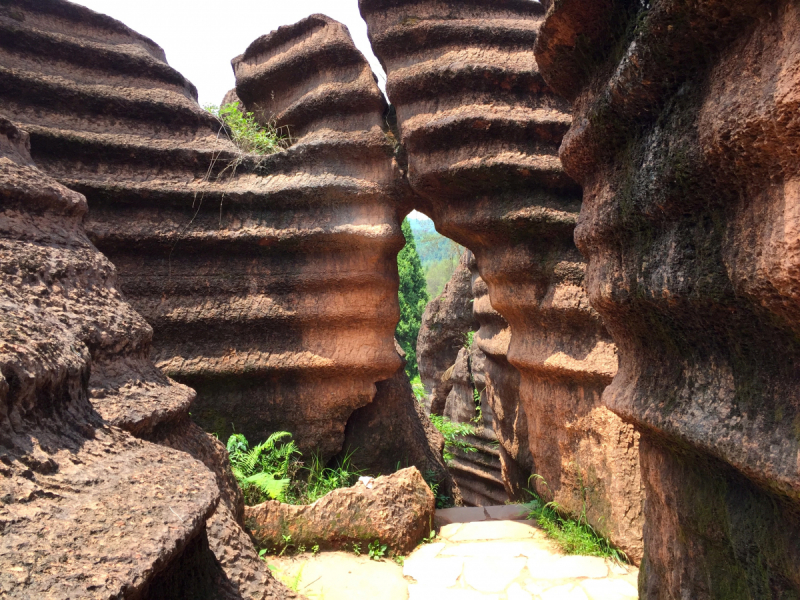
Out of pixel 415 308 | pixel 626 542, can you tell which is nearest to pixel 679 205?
pixel 626 542

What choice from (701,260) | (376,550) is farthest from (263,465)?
(701,260)

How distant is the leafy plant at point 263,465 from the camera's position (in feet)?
12.4

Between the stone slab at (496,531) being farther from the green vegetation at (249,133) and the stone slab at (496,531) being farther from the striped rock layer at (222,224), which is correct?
the green vegetation at (249,133)

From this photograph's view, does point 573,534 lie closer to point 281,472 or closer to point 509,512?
point 509,512

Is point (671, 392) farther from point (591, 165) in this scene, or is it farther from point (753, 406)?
point (591, 165)

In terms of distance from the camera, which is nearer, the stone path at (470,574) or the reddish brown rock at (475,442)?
the stone path at (470,574)

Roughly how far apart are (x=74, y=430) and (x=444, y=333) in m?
8.64

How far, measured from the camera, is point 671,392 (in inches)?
63.1

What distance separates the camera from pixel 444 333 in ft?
32.7

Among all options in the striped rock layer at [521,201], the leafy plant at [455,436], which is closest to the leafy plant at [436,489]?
the striped rock layer at [521,201]

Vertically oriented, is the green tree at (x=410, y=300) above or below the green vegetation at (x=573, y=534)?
above

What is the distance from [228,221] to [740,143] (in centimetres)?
382

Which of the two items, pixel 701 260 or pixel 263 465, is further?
pixel 263 465

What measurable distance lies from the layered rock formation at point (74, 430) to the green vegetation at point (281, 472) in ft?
5.48
